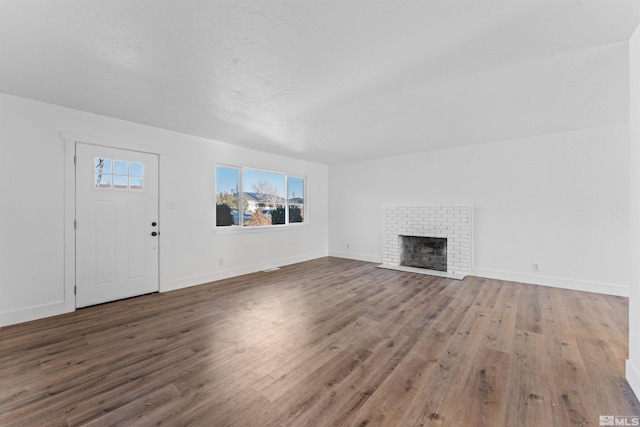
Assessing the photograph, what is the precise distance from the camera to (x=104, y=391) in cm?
188

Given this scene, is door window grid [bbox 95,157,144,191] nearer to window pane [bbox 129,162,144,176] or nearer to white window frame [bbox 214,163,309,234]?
window pane [bbox 129,162,144,176]

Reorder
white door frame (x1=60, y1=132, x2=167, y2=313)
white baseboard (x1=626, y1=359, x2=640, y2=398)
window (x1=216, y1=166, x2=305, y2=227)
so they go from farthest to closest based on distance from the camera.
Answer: window (x1=216, y1=166, x2=305, y2=227), white door frame (x1=60, y1=132, x2=167, y2=313), white baseboard (x1=626, y1=359, x2=640, y2=398)

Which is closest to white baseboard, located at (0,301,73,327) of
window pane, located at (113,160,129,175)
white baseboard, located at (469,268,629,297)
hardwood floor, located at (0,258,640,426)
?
hardwood floor, located at (0,258,640,426)

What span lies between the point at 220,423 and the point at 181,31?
2.58 m

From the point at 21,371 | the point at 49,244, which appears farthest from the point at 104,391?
the point at 49,244

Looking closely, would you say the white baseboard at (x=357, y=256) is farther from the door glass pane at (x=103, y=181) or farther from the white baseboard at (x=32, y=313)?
the white baseboard at (x=32, y=313)

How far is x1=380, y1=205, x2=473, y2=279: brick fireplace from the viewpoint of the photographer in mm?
5133

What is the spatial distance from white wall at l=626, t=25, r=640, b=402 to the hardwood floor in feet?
0.59

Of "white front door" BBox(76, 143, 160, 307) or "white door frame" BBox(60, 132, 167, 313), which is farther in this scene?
"white front door" BBox(76, 143, 160, 307)

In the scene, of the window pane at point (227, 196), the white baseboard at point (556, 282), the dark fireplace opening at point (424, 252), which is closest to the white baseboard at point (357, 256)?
the dark fireplace opening at point (424, 252)

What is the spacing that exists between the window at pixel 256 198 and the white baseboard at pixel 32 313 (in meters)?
2.36

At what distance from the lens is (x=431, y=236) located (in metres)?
5.55

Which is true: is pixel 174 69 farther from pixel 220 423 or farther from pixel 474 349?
pixel 474 349

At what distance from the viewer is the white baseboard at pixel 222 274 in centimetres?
429
